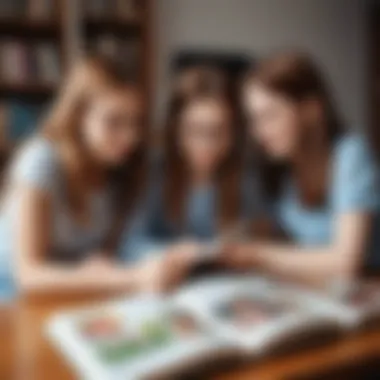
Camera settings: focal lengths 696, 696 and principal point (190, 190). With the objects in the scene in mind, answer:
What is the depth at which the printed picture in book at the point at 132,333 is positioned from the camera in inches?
34.0

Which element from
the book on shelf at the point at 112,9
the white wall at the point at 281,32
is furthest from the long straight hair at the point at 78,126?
the white wall at the point at 281,32

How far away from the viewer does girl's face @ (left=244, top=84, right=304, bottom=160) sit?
1.58m

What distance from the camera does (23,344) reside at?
3.18 ft

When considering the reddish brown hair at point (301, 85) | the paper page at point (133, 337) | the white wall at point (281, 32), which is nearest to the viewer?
the paper page at point (133, 337)

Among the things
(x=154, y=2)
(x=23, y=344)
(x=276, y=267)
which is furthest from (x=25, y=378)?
(x=154, y=2)

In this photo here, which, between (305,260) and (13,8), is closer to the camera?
(305,260)

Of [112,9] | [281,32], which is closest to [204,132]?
[112,9]

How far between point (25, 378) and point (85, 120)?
0.75m

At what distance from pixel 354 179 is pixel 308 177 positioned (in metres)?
0.13

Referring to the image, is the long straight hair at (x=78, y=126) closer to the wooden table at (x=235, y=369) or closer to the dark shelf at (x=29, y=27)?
the wooden table at (x=235, y=369)

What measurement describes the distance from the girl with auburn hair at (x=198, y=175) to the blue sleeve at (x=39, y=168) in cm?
25

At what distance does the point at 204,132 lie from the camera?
1580mm

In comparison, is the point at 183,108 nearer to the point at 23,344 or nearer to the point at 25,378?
the point at 23,344

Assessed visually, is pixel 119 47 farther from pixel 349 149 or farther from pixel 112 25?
pixel 349 149
